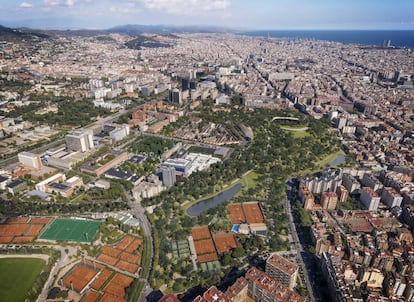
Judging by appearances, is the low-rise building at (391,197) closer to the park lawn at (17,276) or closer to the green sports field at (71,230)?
the green sports field at (71,230)

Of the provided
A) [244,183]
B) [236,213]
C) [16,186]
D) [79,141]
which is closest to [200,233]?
[236,213]

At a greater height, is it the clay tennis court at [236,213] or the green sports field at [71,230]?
the clay tennis court at [236,213]

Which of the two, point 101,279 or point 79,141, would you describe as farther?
point 79,141

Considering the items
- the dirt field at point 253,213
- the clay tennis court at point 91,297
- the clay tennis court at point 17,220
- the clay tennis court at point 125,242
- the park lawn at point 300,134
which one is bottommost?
the clay tennis court at point 91,297

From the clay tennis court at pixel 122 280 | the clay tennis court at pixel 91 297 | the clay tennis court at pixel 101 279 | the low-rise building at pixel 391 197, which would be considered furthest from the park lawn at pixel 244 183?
the low-rise building at pixel 391 197

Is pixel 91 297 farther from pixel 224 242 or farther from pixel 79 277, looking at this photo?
pixel 224 242
